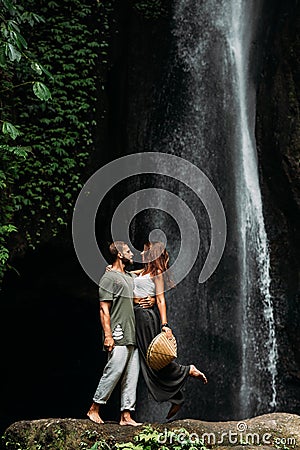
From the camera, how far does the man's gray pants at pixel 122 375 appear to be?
5266mm

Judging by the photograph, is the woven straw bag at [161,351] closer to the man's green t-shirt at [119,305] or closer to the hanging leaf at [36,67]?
the man's green t-shirt at [119,305]

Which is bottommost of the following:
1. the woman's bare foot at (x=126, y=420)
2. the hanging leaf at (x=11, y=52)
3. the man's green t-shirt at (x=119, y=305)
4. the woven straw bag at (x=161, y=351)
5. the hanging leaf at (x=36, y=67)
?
the woman's bare foot at (x=126, y=420)

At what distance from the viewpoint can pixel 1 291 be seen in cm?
909

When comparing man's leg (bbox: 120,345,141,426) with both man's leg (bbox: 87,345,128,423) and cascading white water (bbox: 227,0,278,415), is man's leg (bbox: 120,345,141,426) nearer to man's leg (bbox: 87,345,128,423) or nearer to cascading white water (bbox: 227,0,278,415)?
man's leg (bbox: 87,345,128,423)

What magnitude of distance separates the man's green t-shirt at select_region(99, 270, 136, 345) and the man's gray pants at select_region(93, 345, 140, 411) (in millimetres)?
96

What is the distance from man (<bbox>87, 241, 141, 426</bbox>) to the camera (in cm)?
527

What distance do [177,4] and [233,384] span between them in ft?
22.9

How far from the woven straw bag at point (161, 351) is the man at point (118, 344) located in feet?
0.81

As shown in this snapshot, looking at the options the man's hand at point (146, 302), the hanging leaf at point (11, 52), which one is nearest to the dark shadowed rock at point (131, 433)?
the man's hand at point (146, 302)

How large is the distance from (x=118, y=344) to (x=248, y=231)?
508 centimetres

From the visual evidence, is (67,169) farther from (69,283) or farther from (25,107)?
(69,283)

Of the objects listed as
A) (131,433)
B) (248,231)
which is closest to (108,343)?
(131,433)

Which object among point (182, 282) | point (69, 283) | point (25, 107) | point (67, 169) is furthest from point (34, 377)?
point (25, 107)

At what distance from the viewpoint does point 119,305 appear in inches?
211
